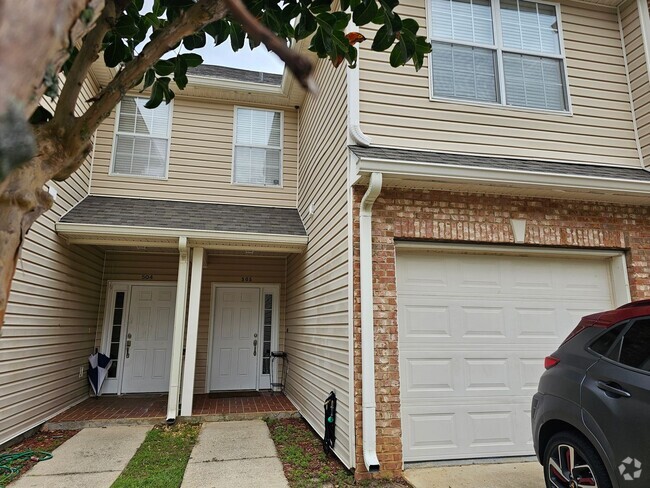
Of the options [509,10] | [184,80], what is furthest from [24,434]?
[509,10]

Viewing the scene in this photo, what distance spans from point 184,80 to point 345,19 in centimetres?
106

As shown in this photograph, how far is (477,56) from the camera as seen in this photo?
5188mm

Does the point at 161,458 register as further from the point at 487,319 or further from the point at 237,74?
the point at 237,74

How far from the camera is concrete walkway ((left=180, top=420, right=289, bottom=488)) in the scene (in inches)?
157

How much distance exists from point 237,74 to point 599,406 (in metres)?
7.78

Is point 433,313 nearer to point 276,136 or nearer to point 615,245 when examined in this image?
point 615,245

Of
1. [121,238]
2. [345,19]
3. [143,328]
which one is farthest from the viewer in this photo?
[143,328]

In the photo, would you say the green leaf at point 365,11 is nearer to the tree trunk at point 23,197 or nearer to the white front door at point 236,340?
the tree trunk at point 23,197

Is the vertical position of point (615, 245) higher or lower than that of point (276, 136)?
lower

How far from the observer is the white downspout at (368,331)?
3863mm

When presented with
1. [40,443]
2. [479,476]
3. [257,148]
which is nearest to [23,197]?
[479,476]

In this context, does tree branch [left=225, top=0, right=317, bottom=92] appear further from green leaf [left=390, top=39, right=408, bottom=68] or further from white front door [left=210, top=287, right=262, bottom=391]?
white front door [left=210, top=287, right=262, bottom=391]

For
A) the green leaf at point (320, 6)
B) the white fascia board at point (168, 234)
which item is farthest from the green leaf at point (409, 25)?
the white fascia board at point (168, 234)

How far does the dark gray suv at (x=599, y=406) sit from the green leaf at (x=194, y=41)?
3294 millimetres
